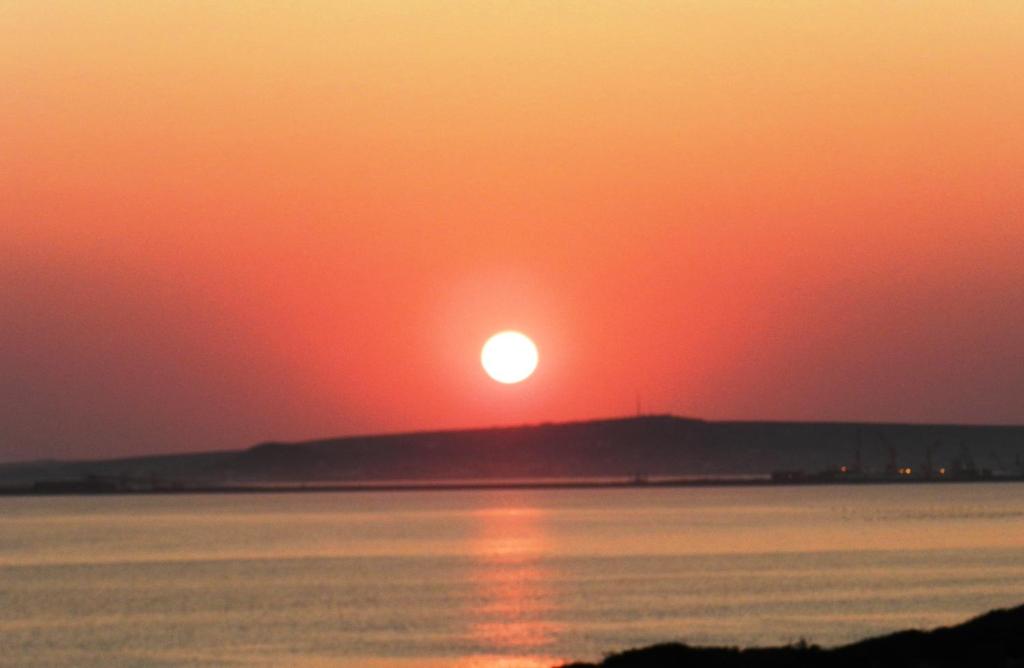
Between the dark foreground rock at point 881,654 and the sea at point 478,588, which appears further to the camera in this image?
the sea at point 478,588

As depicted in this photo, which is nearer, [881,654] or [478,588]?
[881,654]

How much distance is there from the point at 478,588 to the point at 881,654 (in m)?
39.5

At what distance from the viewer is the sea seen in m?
50.5

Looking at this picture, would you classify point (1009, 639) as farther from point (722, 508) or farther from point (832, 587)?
point (722, 508)

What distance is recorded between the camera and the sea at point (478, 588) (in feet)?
166

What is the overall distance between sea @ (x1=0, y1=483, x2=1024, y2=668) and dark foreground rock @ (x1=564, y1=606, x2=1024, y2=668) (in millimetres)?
15337

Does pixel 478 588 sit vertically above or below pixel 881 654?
below

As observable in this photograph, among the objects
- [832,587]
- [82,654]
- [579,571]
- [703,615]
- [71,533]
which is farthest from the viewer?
[71,533]

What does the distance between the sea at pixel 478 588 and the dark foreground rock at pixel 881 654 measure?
50.3 feet

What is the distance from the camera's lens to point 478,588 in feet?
229

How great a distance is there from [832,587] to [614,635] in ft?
50.3

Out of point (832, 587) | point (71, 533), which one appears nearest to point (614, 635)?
point (832, 587)

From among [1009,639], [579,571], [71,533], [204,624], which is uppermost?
[1009,639]

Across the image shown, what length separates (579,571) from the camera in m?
78.3
